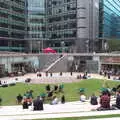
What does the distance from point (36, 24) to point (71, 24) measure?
11.7 meters

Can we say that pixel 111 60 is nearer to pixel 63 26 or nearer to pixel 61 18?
pixel 63 26

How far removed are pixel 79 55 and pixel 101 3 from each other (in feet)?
134

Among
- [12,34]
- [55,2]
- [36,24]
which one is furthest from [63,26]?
[12,34]

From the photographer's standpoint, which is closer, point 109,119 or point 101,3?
point 109,119

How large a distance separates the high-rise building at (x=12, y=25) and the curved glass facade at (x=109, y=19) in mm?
27379

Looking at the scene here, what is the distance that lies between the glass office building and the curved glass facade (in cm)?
2062

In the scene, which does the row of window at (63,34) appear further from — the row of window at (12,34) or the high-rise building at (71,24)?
the row of window at (12,34)

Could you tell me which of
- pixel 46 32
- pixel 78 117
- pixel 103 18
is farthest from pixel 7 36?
pixel 78 117

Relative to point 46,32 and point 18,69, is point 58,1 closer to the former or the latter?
point 46,32

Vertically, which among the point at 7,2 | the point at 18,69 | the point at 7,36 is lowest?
the point at 18,69

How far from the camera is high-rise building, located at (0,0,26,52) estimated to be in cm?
9762

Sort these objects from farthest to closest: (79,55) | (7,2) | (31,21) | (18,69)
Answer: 1. (31,21)
2. (7,2)
3. (79,55)
4. (18,69)

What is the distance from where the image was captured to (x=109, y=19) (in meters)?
130

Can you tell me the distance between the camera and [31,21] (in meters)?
111
